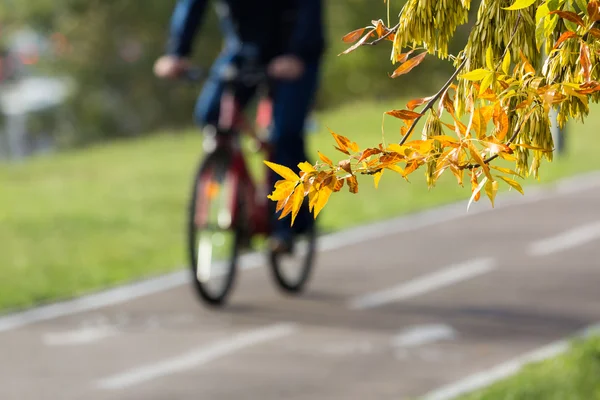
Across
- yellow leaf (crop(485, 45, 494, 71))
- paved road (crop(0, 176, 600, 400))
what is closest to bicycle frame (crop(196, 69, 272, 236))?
paved road (crop(0, 176, 600, 400))

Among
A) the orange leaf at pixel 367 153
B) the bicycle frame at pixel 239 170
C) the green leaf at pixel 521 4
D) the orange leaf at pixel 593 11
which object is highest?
the green leaf at pixel 521 4

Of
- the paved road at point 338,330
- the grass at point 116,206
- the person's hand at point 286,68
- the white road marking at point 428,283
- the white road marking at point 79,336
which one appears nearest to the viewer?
the paved road at point 338,330

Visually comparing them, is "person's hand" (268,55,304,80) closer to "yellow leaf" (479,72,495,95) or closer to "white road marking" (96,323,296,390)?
"white road marking" (96,323,296,390)

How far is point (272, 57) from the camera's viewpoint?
8.22 m

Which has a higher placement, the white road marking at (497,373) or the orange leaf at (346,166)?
the orange leaf at (346,166)

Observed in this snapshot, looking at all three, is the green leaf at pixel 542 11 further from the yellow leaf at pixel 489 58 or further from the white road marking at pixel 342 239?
the white road marking at pixel 342 239

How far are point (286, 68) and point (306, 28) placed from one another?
0.31m

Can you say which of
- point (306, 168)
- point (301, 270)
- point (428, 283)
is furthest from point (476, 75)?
point (428, 283)

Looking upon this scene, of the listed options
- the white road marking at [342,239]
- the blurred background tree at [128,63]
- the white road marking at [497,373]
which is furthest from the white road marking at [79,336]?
the blurred background tree at [128,63]

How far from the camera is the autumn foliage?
2.53 meters

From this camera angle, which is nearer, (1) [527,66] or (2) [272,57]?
(1) [527,66]

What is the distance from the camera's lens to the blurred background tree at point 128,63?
2986 centimetres

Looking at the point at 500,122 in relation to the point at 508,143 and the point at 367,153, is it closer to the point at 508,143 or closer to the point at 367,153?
the point at 508,143

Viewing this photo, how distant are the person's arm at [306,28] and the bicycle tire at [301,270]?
1149 mm
